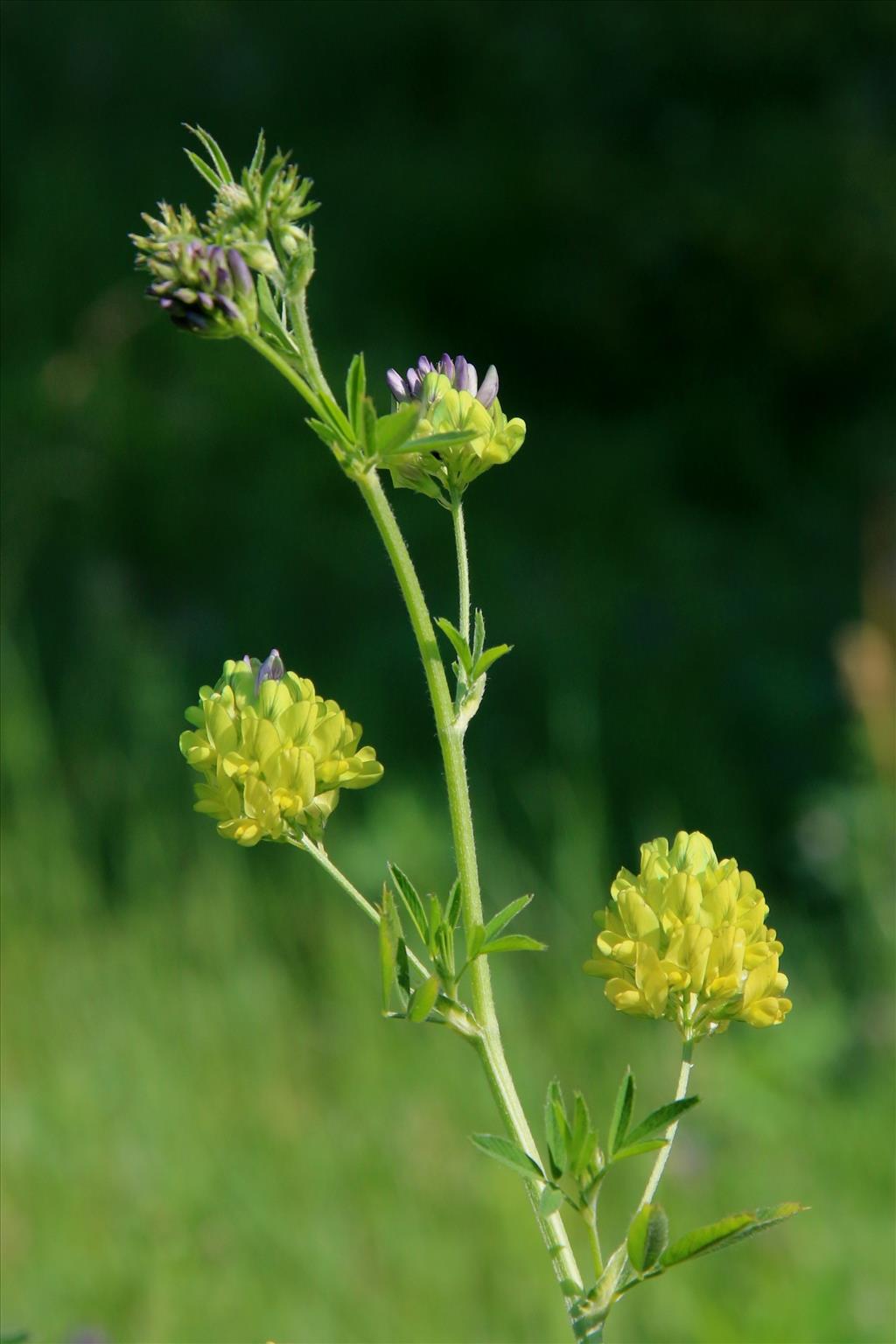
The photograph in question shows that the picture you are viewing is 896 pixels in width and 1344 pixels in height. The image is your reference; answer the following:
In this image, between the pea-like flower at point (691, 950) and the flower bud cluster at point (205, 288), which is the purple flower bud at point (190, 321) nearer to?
the flower bud cluster at point (205, 288)

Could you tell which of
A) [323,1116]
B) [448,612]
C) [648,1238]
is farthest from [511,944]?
[448,612]

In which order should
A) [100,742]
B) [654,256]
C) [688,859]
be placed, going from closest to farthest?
[688,859] < [100,742] < [654,256]

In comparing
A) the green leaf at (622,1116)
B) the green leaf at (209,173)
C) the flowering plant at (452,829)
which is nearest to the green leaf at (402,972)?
the flowering plant at (452,829)

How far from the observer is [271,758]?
621 mm

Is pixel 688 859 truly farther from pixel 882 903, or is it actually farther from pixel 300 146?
pixel 300 146

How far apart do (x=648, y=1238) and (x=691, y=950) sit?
125 millimetres

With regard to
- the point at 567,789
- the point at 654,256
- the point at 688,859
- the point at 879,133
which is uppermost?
the point at 879,133

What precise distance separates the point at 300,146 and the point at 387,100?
450mm

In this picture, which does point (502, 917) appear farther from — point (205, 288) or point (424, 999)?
point (205, 288)

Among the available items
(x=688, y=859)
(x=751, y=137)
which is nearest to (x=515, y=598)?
(x=751, y=137)

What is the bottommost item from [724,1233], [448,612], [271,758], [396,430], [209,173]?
[724,1233]

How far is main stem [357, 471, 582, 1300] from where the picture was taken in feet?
1.96

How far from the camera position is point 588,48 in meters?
5.45

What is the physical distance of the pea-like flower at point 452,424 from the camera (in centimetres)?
68
